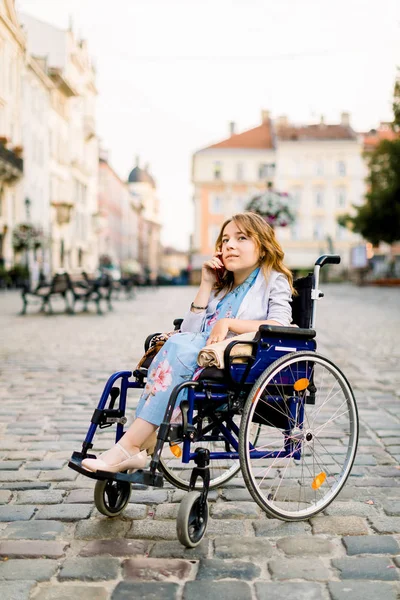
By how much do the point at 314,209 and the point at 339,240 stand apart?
3967mm

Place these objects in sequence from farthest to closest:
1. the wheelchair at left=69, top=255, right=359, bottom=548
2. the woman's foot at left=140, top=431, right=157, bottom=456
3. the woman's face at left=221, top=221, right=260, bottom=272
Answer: the woman's face at left=221, top=221, right=260, bottom=272, the woman's foot at left=140, top=431, right=157, bottom=456, the wheelchair at left=69, top=255, right=359, bottom=548

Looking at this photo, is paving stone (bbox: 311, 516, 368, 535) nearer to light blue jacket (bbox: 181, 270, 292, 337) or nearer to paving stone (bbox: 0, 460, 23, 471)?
light blue jacket (bbox: 181, 270, 292, 337)

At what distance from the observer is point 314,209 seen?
3056 inches

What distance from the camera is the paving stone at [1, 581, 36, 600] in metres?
2.61

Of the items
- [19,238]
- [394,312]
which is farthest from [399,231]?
[394,312]

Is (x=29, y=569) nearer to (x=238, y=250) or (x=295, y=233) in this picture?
(x=238, y=250)

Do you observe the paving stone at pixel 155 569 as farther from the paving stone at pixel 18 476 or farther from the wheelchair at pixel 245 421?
the paving stone at pixel 18 476

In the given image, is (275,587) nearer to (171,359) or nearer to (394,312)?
(171,359)

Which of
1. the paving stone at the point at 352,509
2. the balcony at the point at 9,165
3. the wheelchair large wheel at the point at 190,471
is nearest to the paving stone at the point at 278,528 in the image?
the paving stone at the point at 352,509

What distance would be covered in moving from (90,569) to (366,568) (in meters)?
1.01

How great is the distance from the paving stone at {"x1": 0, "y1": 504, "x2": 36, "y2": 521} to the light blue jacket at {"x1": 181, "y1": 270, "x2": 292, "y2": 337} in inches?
43.5

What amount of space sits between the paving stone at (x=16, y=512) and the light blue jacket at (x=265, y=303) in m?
1.10

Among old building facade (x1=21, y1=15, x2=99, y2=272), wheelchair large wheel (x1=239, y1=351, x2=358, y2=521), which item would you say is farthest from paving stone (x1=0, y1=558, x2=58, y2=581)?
old building facade (x1=21, y1=15, x2=99, y2=272)

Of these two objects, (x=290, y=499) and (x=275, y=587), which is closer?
(x=275, y=587)
